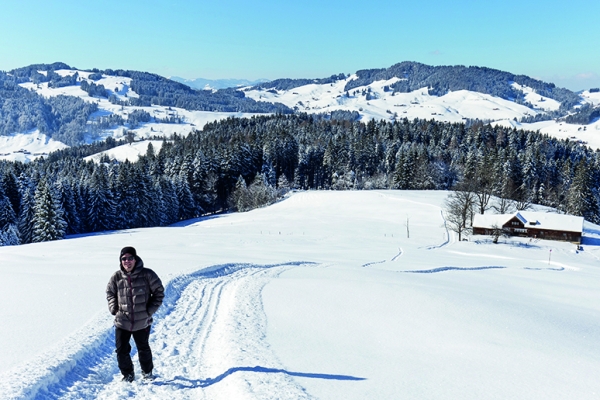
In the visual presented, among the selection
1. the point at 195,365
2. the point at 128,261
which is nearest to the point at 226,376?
the point at 195,365

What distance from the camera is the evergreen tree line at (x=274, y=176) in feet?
182

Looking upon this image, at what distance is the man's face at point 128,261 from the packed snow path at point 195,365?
208cm

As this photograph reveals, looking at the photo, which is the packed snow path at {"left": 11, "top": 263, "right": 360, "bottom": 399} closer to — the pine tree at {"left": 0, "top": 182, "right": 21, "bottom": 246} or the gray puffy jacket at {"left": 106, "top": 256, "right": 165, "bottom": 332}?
the gray puffy jacket at {"left": 106, "top": 256, "right": 165, "bottom": 332}

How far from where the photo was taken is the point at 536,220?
53875mm

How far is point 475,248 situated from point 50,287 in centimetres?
4301

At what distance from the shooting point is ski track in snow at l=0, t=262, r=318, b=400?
615cm

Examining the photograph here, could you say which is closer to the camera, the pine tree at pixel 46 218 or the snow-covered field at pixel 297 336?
the snow-covered field at pixel 297 336

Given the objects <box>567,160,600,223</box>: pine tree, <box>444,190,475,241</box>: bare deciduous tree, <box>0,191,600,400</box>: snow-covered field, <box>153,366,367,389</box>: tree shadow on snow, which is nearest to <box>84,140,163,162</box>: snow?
<box>444,190,475,241</box>: bare deciduous tree

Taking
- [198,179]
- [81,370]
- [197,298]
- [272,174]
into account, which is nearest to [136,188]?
[198,179]

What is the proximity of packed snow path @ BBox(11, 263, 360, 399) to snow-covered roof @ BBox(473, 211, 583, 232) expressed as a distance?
164 feet

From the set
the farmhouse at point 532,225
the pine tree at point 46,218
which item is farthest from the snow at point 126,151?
the farmhouse at point 532,225

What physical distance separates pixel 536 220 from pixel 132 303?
197 feet

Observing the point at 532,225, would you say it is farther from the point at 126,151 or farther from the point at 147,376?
the point at 126,151

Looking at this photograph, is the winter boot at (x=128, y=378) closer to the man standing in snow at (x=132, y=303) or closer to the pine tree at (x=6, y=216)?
the man standing in snow at (x=132, y=303)
